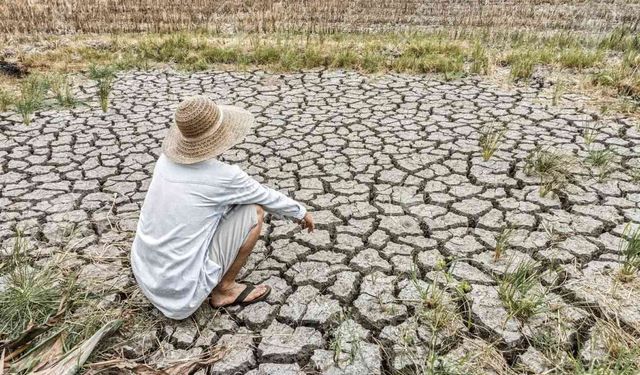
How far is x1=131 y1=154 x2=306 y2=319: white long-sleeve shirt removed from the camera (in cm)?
253

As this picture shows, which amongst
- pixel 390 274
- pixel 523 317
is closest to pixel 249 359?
pixel 390 274

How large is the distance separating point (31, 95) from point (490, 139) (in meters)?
4.58

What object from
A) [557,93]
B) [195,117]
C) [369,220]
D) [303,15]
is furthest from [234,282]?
[303,15]

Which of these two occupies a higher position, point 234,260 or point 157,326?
point 234,260

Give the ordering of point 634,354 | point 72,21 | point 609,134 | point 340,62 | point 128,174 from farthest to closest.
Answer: point 72,21 < point 340,62 < point 609,134 < point 128,174 < point 634,354

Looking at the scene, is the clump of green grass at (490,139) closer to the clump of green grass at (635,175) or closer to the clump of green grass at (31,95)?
the clump of green grass at (635,175)

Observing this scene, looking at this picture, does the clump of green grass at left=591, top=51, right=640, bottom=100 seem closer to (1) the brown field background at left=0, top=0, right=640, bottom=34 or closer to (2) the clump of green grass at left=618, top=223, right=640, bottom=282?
(1) the brown field background at left=0, top=0, right=640, bottom=34

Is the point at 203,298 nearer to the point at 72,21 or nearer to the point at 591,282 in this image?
the point at 591,282

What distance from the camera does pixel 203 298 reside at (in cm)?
266

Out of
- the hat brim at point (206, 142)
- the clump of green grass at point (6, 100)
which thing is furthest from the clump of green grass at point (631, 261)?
the clump of green grass at point (6, 100)

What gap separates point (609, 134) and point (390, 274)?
113 inches

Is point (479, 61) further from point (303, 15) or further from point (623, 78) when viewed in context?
point (303, 15)

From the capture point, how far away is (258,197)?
264 cm

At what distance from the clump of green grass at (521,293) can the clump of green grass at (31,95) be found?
14.9ft
